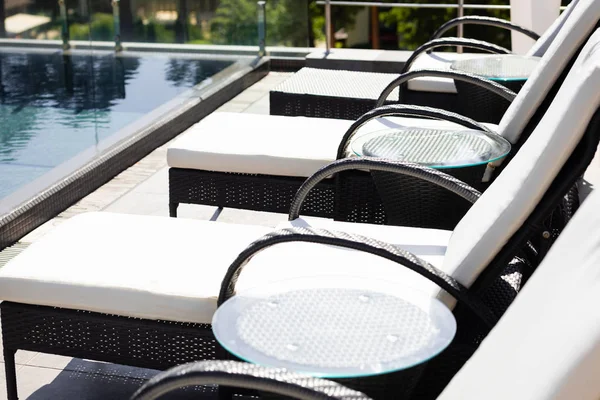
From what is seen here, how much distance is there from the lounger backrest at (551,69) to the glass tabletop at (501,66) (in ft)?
3.42

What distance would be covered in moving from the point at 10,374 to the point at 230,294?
764 millimetres

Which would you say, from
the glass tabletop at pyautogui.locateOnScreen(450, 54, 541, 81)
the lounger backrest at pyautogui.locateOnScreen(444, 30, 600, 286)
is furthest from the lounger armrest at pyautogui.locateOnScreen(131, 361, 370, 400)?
the glass tabletop at pyautogui.locateOnScreen(450, 54, 541, 81)

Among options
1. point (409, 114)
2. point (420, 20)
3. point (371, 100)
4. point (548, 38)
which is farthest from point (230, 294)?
point (420, 20)

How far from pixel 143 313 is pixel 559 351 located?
1357mm

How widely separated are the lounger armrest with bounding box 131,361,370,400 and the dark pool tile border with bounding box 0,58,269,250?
2.36 meters

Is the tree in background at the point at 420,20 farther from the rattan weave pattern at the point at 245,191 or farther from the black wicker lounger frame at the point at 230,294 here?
the black wicker lounger frame at the point at 230,294

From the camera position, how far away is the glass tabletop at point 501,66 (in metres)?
4.35

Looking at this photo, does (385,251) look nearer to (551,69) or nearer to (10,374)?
(10,374)

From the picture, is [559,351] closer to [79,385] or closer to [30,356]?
[79,385]

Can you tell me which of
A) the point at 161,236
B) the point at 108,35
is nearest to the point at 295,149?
the point at 161,236

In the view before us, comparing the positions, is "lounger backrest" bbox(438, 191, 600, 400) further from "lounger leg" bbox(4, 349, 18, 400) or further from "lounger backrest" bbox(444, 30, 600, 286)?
"lounger leg" bbox(4, 349, 18, 400)

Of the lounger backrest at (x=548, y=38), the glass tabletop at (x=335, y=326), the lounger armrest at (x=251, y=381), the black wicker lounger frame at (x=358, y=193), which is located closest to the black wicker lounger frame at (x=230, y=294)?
the glass tabletop at (x=335, y=326)

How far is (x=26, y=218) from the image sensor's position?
399 centimetres

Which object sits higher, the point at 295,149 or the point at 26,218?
the point at 295,149
